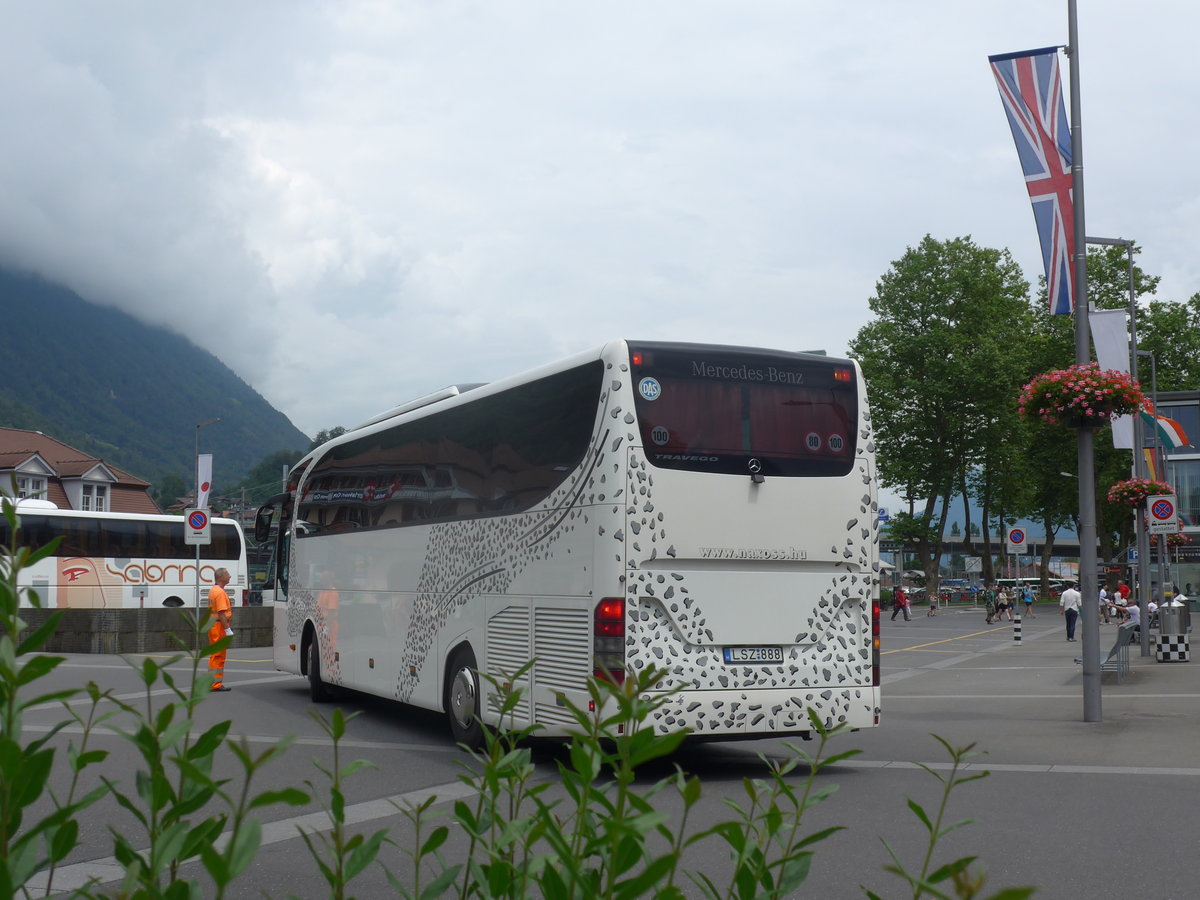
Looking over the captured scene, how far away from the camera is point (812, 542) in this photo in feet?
34.6

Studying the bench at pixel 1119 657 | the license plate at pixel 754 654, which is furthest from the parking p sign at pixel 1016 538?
the license plate at pixel 754 654

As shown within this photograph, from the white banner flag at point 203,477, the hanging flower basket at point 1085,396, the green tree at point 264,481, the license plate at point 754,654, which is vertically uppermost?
the green tree at point 264,481

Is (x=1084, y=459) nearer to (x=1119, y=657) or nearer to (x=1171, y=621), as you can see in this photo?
(x=1119, y=657)

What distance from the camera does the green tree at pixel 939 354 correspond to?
65000 mm

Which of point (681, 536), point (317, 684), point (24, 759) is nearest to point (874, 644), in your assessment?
point (681, 536)

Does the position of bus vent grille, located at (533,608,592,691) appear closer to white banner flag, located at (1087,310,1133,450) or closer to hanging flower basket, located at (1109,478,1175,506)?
white banner flag, located at (1087,310,1133,450)

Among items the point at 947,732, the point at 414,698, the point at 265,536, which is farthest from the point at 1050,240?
the point at 265,536

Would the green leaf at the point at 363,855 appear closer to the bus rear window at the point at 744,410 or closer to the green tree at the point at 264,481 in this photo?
the bus rear window at the point at 744,410

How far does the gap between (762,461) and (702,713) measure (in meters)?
2.02

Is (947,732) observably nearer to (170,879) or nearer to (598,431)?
(598,431)

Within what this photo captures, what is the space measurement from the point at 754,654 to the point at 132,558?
30809 millimetres

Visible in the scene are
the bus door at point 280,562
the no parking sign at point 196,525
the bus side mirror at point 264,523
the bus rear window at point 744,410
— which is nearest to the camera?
the bus rear window at point 744,410

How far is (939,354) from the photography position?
65500 mm

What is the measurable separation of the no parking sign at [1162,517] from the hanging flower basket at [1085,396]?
44.2 feet
